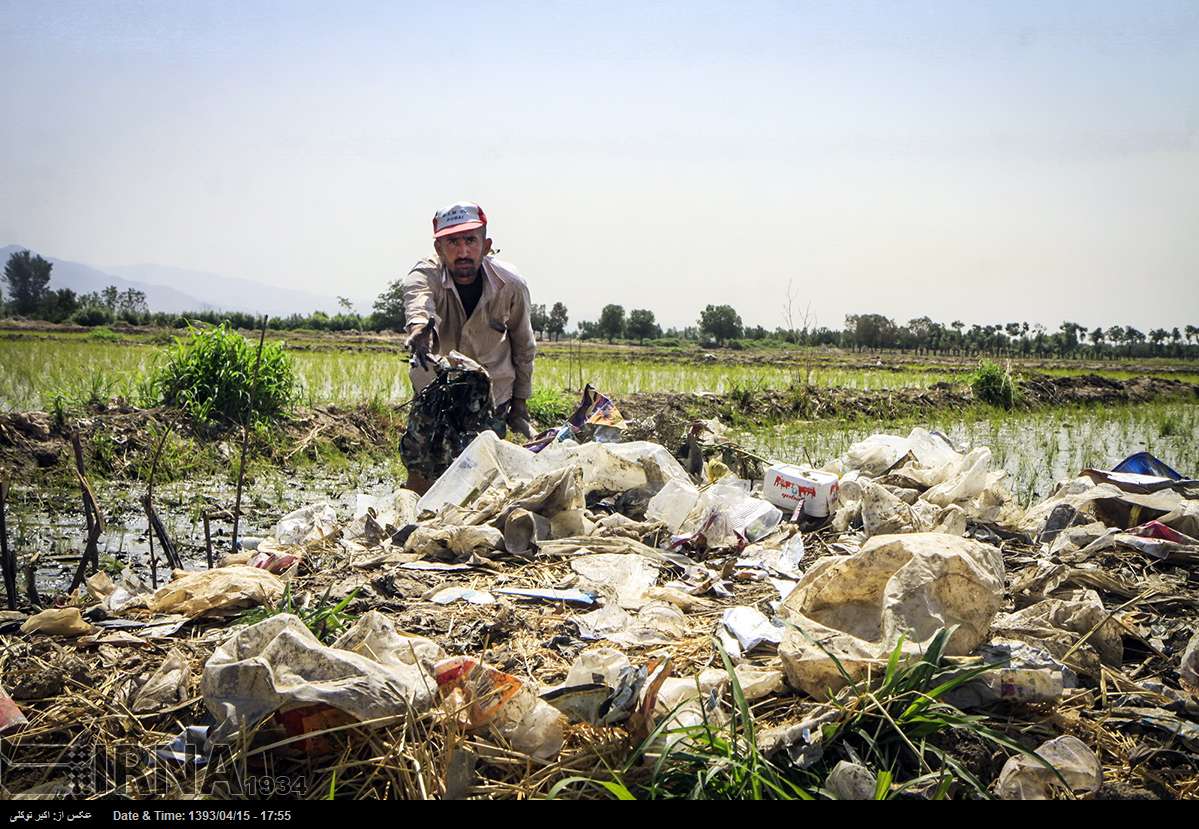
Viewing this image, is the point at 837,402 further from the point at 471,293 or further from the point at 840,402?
the point at 471,293

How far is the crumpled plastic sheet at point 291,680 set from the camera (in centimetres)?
155

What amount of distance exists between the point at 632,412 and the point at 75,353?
29.2ft

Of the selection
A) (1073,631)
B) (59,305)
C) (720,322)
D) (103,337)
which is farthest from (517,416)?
(720,322)

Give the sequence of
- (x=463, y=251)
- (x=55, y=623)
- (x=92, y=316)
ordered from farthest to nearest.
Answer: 1. (x=92, y=316)
2. (x=463, y=251)
3. (x=55, y=623)

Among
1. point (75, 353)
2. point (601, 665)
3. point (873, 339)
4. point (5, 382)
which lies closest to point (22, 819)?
point (601, 665)

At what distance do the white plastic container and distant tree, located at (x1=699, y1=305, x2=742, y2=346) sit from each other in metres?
41.6

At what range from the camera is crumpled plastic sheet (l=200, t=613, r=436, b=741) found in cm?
155

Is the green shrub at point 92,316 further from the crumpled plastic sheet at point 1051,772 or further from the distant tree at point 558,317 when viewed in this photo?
the crumpled plastic sheet at point 1051,772

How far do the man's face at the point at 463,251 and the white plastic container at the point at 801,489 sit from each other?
5.74ft

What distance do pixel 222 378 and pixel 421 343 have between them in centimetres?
358

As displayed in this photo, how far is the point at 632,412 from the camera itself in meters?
8.25

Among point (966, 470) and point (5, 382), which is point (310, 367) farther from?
point (966, 470)

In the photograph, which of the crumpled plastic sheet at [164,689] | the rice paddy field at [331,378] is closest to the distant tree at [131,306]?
the rice paddy field at [331,378]

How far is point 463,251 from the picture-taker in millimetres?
3947
